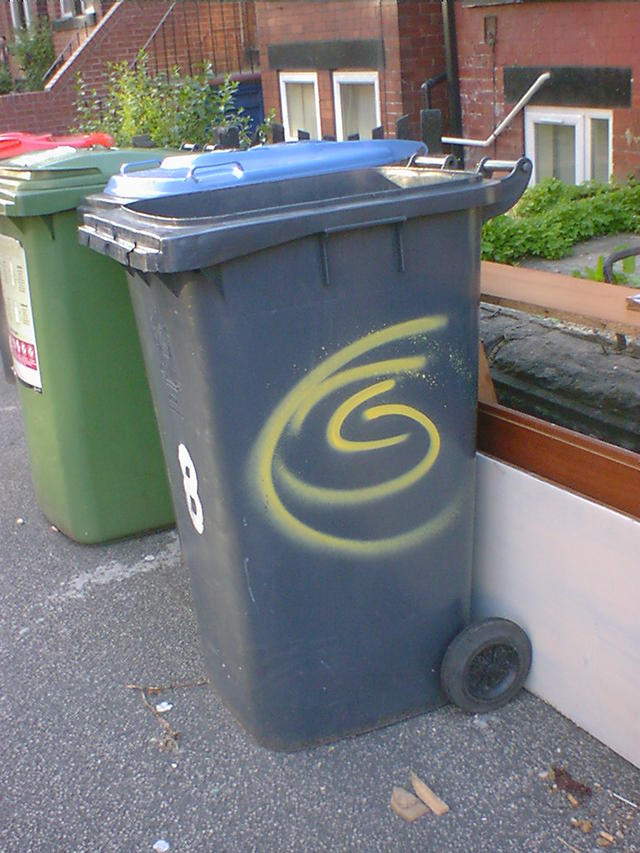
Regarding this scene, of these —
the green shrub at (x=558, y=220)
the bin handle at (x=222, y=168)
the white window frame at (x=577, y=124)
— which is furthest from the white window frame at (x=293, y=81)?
the bin handle at (x=222, y=168)

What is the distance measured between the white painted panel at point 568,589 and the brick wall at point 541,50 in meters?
5.01

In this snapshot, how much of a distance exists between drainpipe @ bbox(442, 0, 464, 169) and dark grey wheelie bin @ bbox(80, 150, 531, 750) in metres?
6.51

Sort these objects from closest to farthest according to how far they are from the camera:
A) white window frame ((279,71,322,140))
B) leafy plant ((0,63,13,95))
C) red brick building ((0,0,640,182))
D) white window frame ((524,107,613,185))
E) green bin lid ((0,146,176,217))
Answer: green bin lid ((0,146,176,217))
red brick building ((0,0,640,182))
white window frame ((524,107,613,185))
white window frame ((279,71,322,140))
leafy plant ((0,63,13,95))

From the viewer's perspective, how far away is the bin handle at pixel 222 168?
3196mm

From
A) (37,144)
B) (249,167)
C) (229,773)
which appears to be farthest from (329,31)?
(229,773)

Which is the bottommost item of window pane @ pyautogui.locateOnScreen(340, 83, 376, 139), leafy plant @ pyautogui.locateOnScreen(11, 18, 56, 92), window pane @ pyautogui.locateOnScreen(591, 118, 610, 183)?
window pane @ pyautogui.locateOnScreen(591, 118, 610, 183)

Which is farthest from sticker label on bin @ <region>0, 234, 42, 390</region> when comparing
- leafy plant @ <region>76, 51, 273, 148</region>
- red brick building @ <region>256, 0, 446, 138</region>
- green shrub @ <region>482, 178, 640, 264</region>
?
red brick building @ <region>256, 0, 446, 138</region>

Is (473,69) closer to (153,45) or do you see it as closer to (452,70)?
(452,70)

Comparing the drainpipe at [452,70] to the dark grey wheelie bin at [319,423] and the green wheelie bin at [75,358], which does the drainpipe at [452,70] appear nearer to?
the green wheelie bin at [75,358]

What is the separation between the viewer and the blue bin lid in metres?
Result: 3.15

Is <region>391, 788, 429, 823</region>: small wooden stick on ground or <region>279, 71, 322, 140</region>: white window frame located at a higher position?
<region>279, 71, 322, 140</region>: white window frame

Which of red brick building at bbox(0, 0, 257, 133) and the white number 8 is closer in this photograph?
the white number 8

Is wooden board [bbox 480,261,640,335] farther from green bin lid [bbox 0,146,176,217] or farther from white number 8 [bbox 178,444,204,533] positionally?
green bin lid [bbox 0,146,176,217]

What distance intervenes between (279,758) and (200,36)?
13491mm
